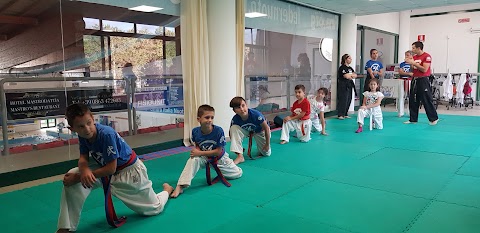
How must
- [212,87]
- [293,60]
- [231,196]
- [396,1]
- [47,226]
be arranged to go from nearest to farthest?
[47,226], [231,196], [212,87], [396,1], [293,60]

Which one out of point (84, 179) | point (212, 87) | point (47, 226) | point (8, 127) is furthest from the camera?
point (212, 87)

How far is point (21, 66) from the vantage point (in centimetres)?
517

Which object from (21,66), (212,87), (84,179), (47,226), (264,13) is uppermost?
(264,13)

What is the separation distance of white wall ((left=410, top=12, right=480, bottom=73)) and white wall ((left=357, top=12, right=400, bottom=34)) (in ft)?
4.03

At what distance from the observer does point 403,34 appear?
1237cm

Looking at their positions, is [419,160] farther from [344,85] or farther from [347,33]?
[347,33]

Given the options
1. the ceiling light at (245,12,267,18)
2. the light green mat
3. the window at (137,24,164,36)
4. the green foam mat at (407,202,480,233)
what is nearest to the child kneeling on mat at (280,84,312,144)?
the light green mat

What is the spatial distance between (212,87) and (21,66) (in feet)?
9.34

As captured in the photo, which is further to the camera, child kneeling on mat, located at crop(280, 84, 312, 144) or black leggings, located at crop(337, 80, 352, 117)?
black leggings, located at crop(337, 80, 352, 117)

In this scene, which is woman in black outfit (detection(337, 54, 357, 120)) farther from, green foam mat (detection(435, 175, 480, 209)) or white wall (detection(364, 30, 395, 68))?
green foam mat (detection(435, 175, 480, 209))

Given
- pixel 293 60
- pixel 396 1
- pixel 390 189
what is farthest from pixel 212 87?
pixel 396 1

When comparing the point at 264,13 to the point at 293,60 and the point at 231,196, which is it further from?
the point at 231,196

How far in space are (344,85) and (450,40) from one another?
6280 mm

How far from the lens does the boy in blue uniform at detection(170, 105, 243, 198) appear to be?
3.30 metres
